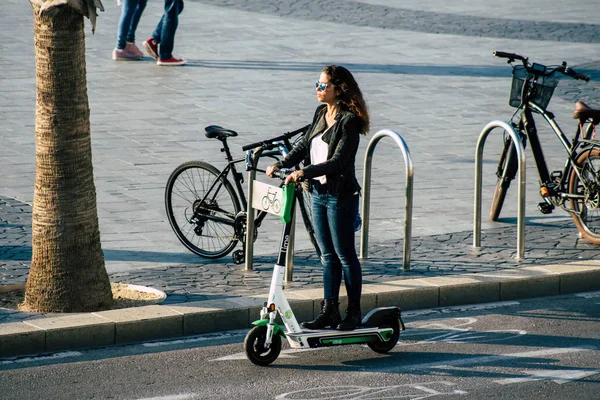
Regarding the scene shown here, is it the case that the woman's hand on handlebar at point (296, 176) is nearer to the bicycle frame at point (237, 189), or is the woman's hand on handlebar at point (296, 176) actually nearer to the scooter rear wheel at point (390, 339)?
the scooter rear wheel at point (390, 339)

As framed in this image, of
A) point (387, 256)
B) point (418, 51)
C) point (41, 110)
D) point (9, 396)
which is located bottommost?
point (9, 396)

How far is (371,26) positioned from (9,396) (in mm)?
15321

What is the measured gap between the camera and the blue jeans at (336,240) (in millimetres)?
7105

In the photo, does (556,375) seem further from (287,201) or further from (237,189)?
(237,189)

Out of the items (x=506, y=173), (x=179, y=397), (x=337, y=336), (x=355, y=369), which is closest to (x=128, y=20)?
(x=506, y=173)

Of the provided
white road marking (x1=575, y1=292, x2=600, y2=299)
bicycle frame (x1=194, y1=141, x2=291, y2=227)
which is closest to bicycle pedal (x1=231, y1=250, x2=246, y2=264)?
bicycle frame (x1=194, y1=141, x2=291, y2=227)

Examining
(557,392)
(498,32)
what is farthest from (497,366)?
(498,32)

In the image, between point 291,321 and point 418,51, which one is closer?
point 291,321

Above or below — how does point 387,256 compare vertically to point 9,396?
above

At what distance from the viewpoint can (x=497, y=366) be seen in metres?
6.95

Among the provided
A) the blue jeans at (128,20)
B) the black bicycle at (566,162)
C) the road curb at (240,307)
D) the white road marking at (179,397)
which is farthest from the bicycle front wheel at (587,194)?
the blue jeans at (128,20)

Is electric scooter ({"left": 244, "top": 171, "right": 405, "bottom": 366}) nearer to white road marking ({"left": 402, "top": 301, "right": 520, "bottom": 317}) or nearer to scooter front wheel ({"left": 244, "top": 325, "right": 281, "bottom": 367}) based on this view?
scooter front wheel ({"left": 244, "top": 325, "right": 281, "bottom": 367})

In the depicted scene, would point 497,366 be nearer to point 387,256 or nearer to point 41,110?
point 387,256

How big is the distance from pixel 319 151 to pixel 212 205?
2.23 m
